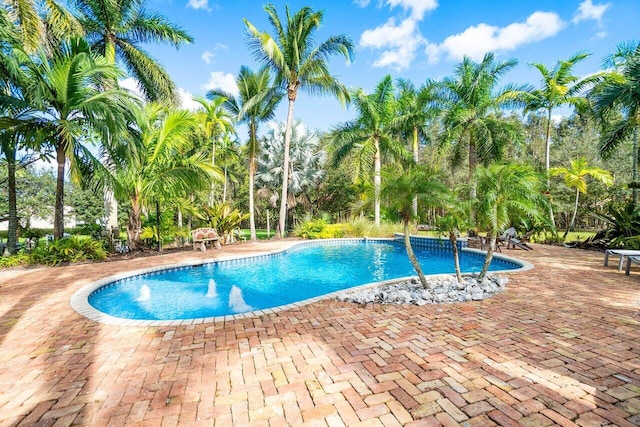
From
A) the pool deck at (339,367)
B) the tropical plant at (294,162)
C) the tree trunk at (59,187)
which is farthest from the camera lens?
the tropical plant at (294,162)

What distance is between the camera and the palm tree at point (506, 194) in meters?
5.23

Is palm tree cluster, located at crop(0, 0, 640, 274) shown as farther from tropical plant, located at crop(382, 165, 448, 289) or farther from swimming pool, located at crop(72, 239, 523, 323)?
swimming pool, located at crop(72, 239, 523, 323)

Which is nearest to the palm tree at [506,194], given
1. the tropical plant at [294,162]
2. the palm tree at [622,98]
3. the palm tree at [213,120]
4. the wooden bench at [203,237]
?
the palm tree at [622,98]

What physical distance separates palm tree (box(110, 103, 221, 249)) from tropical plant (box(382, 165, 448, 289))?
804cm

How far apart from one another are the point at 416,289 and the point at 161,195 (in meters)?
9.52

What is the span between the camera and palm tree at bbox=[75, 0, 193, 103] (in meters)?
11.0

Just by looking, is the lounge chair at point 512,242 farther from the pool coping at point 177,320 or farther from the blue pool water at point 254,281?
the pool coping at point 177,320

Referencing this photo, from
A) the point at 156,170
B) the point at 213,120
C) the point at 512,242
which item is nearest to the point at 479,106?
the point at 512,242

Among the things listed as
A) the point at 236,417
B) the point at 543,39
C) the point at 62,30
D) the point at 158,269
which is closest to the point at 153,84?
the point at 62,30

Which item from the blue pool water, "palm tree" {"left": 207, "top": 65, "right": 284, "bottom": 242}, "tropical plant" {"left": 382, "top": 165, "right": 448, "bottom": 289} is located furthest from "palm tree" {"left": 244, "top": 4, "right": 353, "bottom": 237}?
"tropical plant" {"left": 382, "top": 165, "right": 448, "bottom": 289}

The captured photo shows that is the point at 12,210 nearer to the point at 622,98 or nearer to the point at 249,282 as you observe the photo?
the point at 249,282

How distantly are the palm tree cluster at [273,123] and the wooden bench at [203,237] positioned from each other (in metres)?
1.42

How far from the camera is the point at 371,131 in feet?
59.8

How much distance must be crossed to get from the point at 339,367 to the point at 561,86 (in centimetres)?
1800
